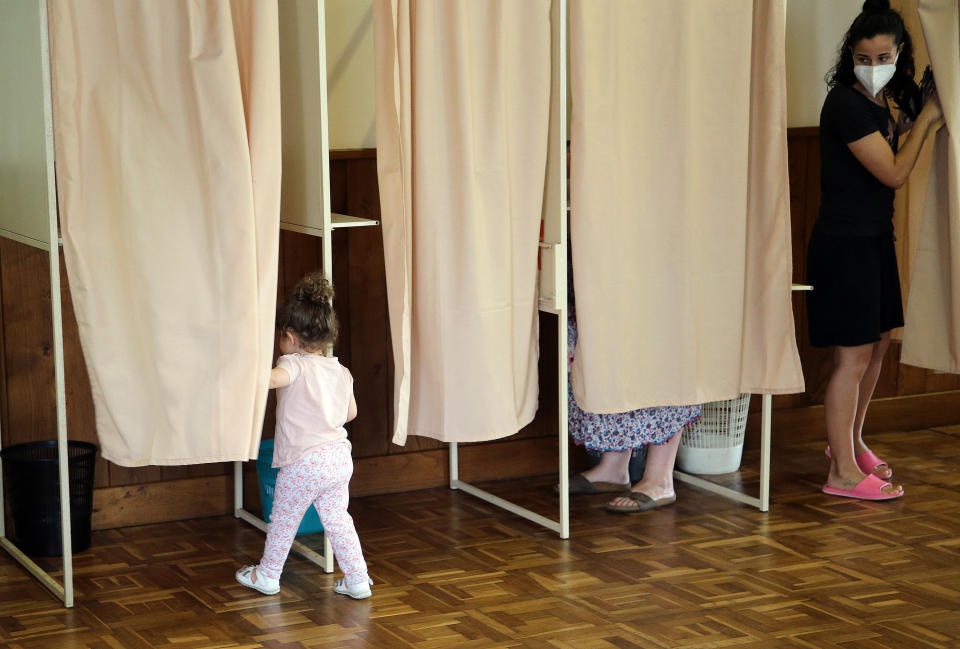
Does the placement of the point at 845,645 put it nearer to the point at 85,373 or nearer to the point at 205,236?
the point at 205,236

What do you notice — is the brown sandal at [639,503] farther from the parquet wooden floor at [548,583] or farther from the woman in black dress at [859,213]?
the woman in black dress at [859,213]

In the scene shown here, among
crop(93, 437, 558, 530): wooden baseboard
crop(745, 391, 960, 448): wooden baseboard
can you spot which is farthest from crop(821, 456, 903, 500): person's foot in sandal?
crop(93, 437, 558, 530): wooden baseboard

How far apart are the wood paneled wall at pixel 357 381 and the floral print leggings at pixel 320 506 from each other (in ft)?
2.29

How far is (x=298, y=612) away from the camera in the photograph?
295cm

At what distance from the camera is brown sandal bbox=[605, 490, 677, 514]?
3.74m

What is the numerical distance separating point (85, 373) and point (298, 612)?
104cm

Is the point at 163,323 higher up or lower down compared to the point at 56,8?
lower down

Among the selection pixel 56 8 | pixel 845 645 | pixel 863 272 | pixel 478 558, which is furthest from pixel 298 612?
pixel 863 272

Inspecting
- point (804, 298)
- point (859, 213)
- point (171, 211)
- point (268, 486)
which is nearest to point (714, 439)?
point (804, 298)

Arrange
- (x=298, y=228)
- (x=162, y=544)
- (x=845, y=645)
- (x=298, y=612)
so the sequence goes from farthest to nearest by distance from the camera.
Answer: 1. (x=162, y=544)
2. (x=298, y=228)
3. (x=298, y=612)
4. (x=845, y=645)

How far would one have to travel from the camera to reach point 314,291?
3.00m

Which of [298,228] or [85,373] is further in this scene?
[85,373]

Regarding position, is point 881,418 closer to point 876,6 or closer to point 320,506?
point 876,6

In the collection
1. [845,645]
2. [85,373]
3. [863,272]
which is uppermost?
[863,272]
